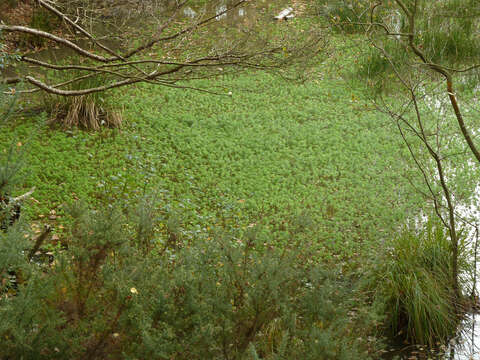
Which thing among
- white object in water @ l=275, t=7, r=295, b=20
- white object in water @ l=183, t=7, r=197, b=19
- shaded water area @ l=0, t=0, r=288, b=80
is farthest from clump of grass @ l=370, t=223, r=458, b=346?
white object in water @ l=275, t=7, r=295, b=20

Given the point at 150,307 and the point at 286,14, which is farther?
the point at 286,14

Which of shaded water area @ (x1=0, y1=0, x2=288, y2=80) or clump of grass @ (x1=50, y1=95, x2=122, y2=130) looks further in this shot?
shaded water area @ (x1=0, y1=0, x2=288, y2=80)

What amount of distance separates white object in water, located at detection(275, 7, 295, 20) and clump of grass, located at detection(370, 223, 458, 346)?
36.4ft

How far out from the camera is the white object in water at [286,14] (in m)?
15.5

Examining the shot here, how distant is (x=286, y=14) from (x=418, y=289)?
484 inches

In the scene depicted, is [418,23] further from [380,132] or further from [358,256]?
[358,256]

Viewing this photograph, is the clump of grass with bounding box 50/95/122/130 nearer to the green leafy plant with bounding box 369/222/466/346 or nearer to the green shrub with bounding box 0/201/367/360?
the green leafy plant with bounding box 369/222/466/346

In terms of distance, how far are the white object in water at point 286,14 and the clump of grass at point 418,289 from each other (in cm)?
1109

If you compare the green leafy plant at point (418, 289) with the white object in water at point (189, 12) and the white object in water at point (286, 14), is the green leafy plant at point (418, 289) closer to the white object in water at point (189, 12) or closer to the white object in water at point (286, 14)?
the white object in water at point (189, 12)

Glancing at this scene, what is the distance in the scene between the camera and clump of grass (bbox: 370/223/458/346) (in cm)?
520

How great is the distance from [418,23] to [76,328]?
11.0 meters

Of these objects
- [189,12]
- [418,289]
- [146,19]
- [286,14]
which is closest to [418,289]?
[418,289]

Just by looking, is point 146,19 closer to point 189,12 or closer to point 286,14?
point 189,12

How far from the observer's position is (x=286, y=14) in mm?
15867
